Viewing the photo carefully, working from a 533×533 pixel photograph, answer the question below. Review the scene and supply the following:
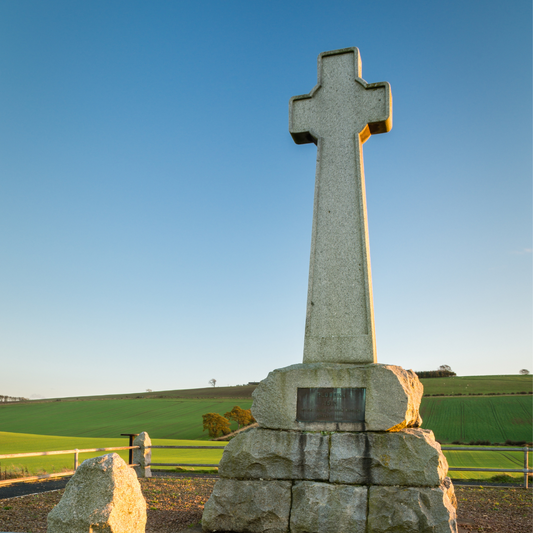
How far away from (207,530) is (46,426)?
4911cm

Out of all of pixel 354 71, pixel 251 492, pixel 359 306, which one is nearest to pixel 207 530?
pixel 251 492

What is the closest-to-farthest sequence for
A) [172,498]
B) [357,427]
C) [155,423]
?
[357,427] < [172,498] < [155,423]

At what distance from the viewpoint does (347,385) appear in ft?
19.1

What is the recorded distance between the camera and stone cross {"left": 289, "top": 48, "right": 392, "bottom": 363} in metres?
6.28

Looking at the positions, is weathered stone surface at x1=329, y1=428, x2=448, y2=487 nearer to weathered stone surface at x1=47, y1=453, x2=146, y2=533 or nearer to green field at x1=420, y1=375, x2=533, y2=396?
weathered stone surface at x1=47, y1=453, x2=146, y2=533

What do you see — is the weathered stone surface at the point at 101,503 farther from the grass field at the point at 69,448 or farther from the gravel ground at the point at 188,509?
the grass field at the point at 69,448

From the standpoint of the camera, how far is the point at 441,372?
66750mm

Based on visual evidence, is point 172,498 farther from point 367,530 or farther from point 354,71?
point 354,71

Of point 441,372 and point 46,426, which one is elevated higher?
point 441,372

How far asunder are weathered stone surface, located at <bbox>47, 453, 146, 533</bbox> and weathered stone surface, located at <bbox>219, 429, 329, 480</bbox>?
1891 millimetres

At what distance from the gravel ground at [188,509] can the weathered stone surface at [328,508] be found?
6.04 feet

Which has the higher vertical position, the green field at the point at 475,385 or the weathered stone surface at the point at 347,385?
the weathered stone surface at the point at 347,385

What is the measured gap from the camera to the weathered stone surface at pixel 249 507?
18.2ft

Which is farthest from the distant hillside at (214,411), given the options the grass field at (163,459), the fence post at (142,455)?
the fence post at (142,455)
